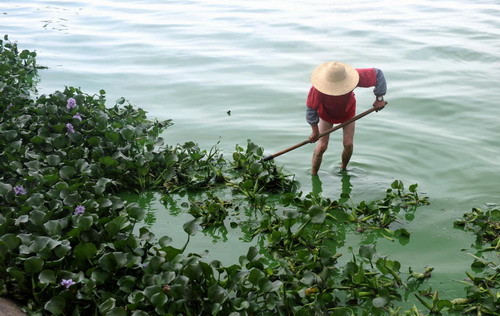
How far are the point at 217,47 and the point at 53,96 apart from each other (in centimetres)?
467

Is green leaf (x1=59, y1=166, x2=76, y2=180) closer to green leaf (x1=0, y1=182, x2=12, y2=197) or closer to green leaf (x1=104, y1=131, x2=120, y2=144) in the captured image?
green leaf (x1=0, y1=182, x2=12, y2=197)

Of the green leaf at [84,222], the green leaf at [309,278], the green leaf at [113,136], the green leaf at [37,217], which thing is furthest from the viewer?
the green leaf at [113,136]

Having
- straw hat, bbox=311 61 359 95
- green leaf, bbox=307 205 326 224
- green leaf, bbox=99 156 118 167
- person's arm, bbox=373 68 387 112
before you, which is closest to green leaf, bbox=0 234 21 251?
green leaf, bbox=99 156 118 167

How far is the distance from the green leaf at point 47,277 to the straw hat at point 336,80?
94.0 inches

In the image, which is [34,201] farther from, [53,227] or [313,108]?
[313,108]

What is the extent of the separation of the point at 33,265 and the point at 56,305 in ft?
0.89

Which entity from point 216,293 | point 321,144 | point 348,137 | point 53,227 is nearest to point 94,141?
point 53,227

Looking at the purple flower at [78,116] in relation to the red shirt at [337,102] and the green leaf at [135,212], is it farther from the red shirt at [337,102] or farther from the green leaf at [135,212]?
the red shirt at [337,102]

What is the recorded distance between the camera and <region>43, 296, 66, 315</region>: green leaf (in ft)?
9.41

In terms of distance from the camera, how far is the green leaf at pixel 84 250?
312 centimetres

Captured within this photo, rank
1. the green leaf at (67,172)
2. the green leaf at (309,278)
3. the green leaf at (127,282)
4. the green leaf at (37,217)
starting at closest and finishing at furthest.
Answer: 1. the green leaf at (127,282)
2. the green leaf at (309,278)
3. the green leaf at (37,217)
4. the green leaf at (67,172)

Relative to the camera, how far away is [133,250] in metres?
3.29

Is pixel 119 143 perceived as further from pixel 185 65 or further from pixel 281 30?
pixel 281 30

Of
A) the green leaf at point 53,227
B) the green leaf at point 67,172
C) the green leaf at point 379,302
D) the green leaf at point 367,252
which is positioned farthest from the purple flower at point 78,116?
the green leaf at point 379,302
